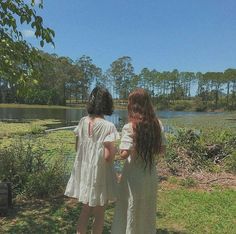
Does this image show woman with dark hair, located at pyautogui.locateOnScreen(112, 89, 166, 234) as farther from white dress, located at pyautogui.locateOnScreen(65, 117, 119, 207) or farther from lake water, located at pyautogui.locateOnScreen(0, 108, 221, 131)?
lake water, located at pyautogui.locateOnScreen(0, 108, 221, 131)

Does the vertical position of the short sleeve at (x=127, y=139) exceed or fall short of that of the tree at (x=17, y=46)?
it falls short

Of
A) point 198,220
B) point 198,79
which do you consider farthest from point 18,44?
point 198,79

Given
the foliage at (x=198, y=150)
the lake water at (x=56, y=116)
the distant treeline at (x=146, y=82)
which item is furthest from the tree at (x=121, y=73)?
the foliage at (x=198, y=150)

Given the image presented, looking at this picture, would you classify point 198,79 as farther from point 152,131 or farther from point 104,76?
point 152,131

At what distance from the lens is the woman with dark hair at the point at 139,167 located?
145 inches

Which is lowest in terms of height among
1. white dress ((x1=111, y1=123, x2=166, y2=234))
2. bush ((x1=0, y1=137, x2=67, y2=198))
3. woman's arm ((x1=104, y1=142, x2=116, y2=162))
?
bush ((x1=0, y1=137, x2=67, y2=198))

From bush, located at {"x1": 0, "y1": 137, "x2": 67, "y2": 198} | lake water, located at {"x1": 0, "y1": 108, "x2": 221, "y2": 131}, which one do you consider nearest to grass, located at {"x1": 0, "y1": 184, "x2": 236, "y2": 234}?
bush, located at {"x1": 0, "y1": 137, "x2": 67, "y2": 198}

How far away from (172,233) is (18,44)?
306cm

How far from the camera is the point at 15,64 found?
173 inches

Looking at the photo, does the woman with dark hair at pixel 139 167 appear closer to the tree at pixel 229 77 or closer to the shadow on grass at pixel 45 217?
the shadow on grass at pixel 45 217

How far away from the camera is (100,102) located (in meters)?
3.90

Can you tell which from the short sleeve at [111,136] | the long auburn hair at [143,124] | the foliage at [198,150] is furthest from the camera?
the foliage at [198,150]

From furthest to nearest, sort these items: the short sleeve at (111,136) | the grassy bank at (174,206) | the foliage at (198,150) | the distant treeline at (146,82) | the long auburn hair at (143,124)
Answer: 1. the distant treeline at (146,82)
2. the foliage at (198,150)
3. the grassy bank at (174,206)
4. the short sleeve at (111,136)
5. the long auburn hair at (143,124)

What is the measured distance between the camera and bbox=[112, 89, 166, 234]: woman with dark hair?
3.69m
